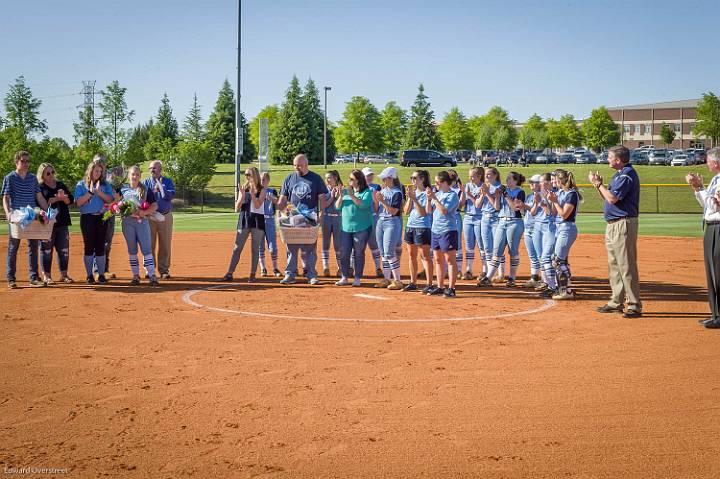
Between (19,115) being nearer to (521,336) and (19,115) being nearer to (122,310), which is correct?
(122,310)

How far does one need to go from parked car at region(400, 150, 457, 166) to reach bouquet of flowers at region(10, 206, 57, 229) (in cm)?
5536

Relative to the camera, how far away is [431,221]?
40.0 feet

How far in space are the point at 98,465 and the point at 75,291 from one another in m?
8.27

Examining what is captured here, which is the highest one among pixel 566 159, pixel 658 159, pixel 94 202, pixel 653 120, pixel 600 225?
pixel 653 120

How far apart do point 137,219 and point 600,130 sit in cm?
9195

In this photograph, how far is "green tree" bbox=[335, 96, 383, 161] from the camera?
286ft

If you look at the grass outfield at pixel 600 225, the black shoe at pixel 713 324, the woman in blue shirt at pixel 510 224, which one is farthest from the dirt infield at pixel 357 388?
the grass outfield at pixel 600 225

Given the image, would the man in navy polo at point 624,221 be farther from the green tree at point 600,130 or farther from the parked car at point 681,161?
the green tree at point 600,130

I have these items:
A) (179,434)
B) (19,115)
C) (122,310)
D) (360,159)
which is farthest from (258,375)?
(360,159)

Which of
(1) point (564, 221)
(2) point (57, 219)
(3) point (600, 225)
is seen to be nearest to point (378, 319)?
(1) point (564, 221)

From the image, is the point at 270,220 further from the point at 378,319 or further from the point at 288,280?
the point at 378,319

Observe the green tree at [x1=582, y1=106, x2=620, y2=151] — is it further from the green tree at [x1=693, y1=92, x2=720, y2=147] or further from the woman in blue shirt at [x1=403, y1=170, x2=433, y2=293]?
the woman in blue shirt at [x1=403, y1=170, x2=433, y2=293]

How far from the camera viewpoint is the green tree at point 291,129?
87.4 m

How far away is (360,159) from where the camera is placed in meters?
101
